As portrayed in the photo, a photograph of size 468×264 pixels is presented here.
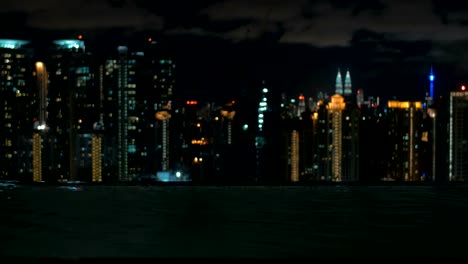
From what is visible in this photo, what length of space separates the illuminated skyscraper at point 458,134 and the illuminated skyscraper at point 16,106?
28304mm

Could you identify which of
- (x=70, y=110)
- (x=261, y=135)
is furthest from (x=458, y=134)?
(x=70, y=110)

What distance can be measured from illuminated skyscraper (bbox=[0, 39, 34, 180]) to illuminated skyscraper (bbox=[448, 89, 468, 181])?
28.3 metres

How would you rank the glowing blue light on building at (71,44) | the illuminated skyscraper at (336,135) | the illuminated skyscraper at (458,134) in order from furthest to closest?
1. the glowing blue light on building at (71,44)
2. the illuminated skyscraper at (336,135)
3. the illuminated skyscraper at (458,134)

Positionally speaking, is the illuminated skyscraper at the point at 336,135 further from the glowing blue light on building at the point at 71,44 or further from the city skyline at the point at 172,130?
the glowing blue light on building at the point at 71,44

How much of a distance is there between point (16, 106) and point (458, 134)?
105 ft

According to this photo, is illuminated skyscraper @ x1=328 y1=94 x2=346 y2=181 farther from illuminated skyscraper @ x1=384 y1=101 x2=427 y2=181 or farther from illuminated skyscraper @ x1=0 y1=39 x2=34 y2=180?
illuminated skyscraper @ x1=0 y1=39 x2=34 y2=180

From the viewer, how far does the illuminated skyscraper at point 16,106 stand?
4656 centimetres

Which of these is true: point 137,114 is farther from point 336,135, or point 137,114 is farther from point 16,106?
point 336,135

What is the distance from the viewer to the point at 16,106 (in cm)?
5312

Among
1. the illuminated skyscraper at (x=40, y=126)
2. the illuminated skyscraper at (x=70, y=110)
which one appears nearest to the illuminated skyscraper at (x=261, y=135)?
the illuminated skyscraper at (x=70, y=110)

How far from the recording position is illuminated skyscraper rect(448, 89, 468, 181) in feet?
164

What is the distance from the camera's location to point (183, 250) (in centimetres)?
495

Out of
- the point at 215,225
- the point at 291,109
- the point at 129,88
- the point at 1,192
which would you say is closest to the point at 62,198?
the point at 1,192

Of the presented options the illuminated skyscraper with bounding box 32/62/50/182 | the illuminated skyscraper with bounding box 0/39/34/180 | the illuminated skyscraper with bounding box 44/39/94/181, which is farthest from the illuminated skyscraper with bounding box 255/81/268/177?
the illuminated skyscraper with bounding box 0/39/34/180
